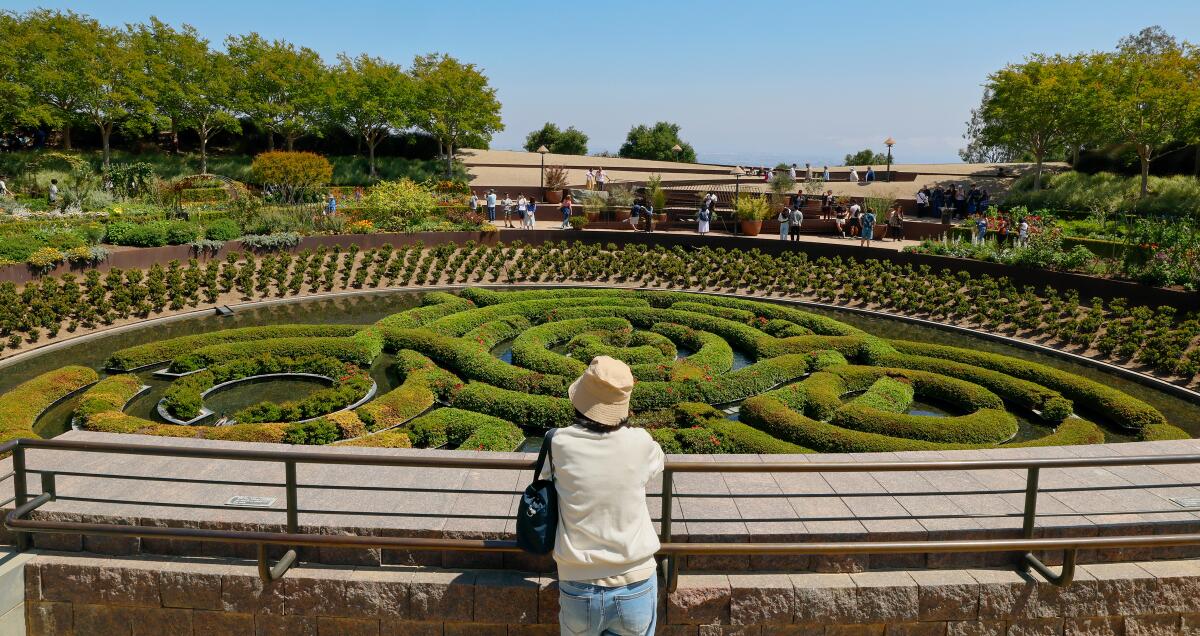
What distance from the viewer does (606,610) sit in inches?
132

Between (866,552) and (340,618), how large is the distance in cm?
267

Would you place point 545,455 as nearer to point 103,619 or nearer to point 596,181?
point 103,619

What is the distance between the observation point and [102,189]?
92.3ft

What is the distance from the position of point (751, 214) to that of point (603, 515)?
21.9 m

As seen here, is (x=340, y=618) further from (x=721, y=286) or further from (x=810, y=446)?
(x=721, y=286)

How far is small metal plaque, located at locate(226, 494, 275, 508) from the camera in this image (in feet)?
15.3

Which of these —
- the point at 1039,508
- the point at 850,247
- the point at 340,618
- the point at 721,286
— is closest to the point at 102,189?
the point at 721,286

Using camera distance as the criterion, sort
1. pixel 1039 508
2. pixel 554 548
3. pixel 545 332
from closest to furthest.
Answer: pixel 554 548
pixel 1039 508
pixel 545 332

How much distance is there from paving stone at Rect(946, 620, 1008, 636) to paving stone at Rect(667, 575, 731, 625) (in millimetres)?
1191

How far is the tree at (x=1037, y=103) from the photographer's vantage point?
3219 cm

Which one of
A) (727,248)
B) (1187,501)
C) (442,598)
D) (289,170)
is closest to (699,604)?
(442,598)

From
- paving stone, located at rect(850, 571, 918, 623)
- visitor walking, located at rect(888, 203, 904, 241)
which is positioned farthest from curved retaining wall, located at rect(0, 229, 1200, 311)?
paving stone, located at rect(850, 571, 918, 623)

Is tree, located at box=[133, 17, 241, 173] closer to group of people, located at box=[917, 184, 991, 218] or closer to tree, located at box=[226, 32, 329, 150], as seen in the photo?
tree, located at box=[226, 32, 329, 150]

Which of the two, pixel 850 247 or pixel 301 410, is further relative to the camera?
pixel 850 247
